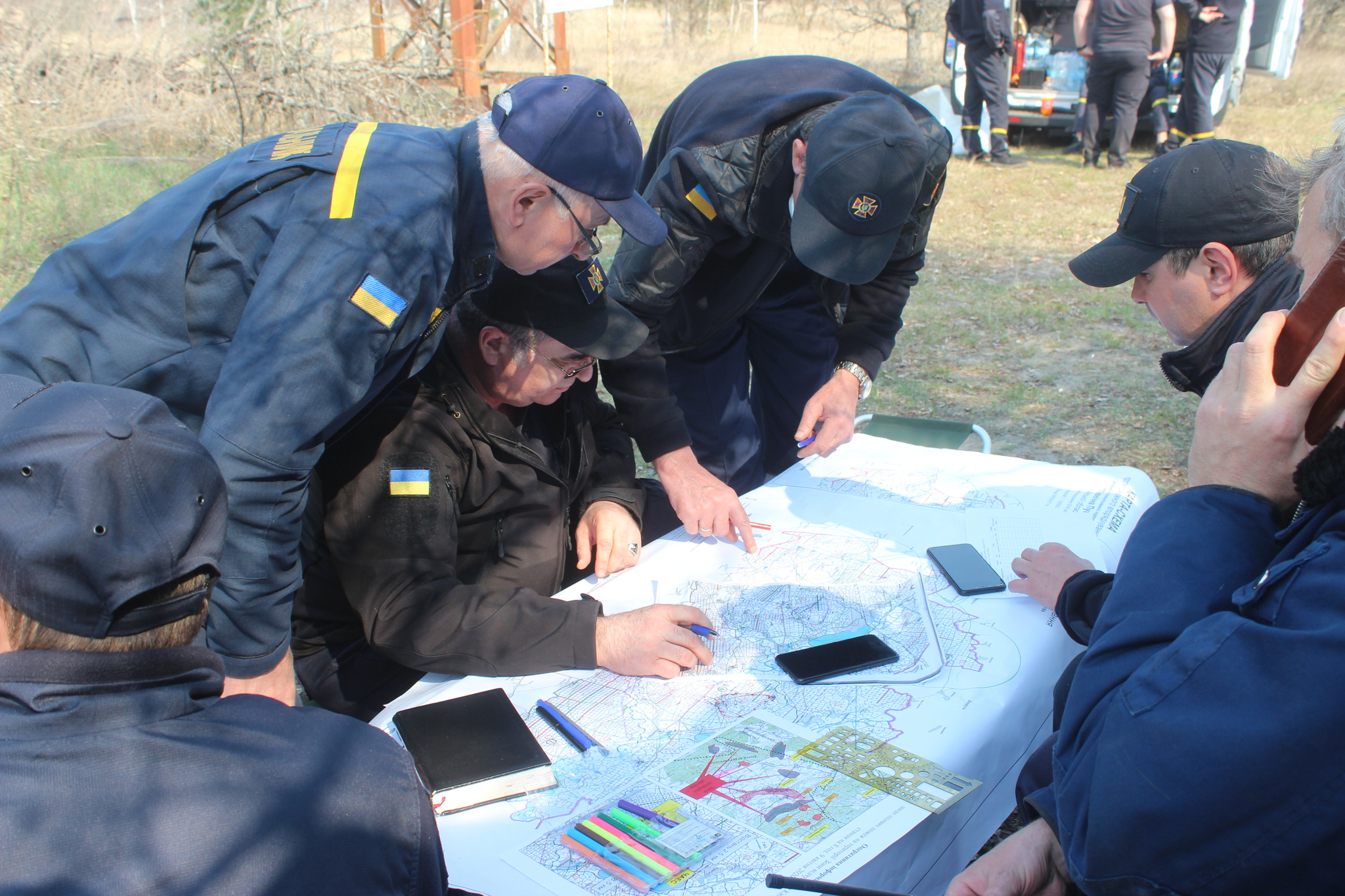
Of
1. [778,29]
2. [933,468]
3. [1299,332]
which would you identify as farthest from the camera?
[778,29]

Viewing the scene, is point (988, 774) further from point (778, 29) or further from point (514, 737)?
point (778, 29)

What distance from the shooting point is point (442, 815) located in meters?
1.38

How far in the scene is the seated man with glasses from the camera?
70.0 inches

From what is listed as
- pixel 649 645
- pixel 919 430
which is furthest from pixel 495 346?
pixel 919 430

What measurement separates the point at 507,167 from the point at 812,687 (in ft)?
3.65

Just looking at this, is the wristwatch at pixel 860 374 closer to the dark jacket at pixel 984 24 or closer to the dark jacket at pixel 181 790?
the dark jacket at pixel 181 790

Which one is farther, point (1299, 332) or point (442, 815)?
point (442, 815)

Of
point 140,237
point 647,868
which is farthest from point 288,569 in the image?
point 647,868

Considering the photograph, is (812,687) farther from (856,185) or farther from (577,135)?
(856,185)

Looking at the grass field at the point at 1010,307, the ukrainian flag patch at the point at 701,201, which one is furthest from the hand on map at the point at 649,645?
the grass field at the point at 1010,307

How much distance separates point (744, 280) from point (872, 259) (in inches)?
25.7

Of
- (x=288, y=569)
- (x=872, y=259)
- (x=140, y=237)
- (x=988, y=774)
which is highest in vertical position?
(x=140, y=237)

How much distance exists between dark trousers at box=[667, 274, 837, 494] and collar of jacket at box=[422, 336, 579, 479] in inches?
50.1

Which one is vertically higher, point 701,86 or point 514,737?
point 701,86
